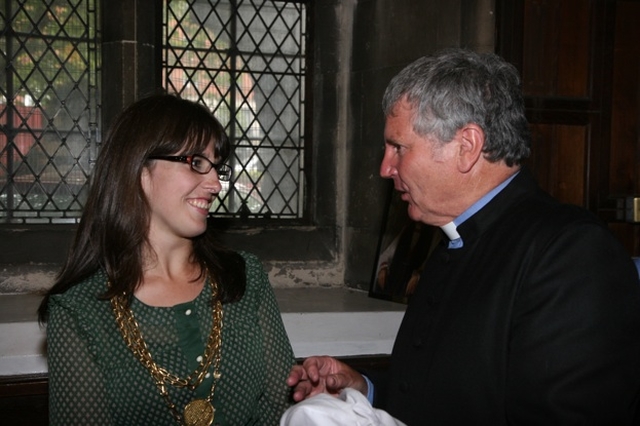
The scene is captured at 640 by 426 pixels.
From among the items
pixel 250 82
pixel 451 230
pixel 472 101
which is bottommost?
pixel 451 230

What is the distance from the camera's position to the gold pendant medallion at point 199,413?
2.55m

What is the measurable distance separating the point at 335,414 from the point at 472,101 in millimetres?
814

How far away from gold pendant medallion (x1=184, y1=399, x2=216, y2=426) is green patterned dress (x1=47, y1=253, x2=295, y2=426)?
23 millimetres

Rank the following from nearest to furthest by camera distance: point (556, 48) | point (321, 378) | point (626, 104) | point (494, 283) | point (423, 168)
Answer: point (494, 283) → point (423, 168) → point (321, 378) → point (556, 48) → point (626, 104)

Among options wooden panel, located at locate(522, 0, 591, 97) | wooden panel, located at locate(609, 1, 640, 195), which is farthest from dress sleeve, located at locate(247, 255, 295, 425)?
wooden panel, located at locate(609, 1, 640, 195)

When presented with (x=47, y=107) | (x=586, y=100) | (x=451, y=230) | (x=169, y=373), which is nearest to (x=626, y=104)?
(x=586, y=100)

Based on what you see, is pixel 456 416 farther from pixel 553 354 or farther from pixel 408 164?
pixel 408 164

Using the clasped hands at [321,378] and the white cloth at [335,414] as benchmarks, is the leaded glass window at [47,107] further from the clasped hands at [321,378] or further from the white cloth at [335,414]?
the white cloth at [335,414]

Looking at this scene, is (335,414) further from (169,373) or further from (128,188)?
(128,188)

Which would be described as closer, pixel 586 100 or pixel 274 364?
pixel 274 364

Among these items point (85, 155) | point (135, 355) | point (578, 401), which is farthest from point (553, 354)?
point (85, 155)

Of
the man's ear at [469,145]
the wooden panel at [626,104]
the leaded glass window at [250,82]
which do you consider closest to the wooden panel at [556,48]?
the wooden panel at [626,104]

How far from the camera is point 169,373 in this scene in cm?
256

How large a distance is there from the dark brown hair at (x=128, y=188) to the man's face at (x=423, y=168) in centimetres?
75
